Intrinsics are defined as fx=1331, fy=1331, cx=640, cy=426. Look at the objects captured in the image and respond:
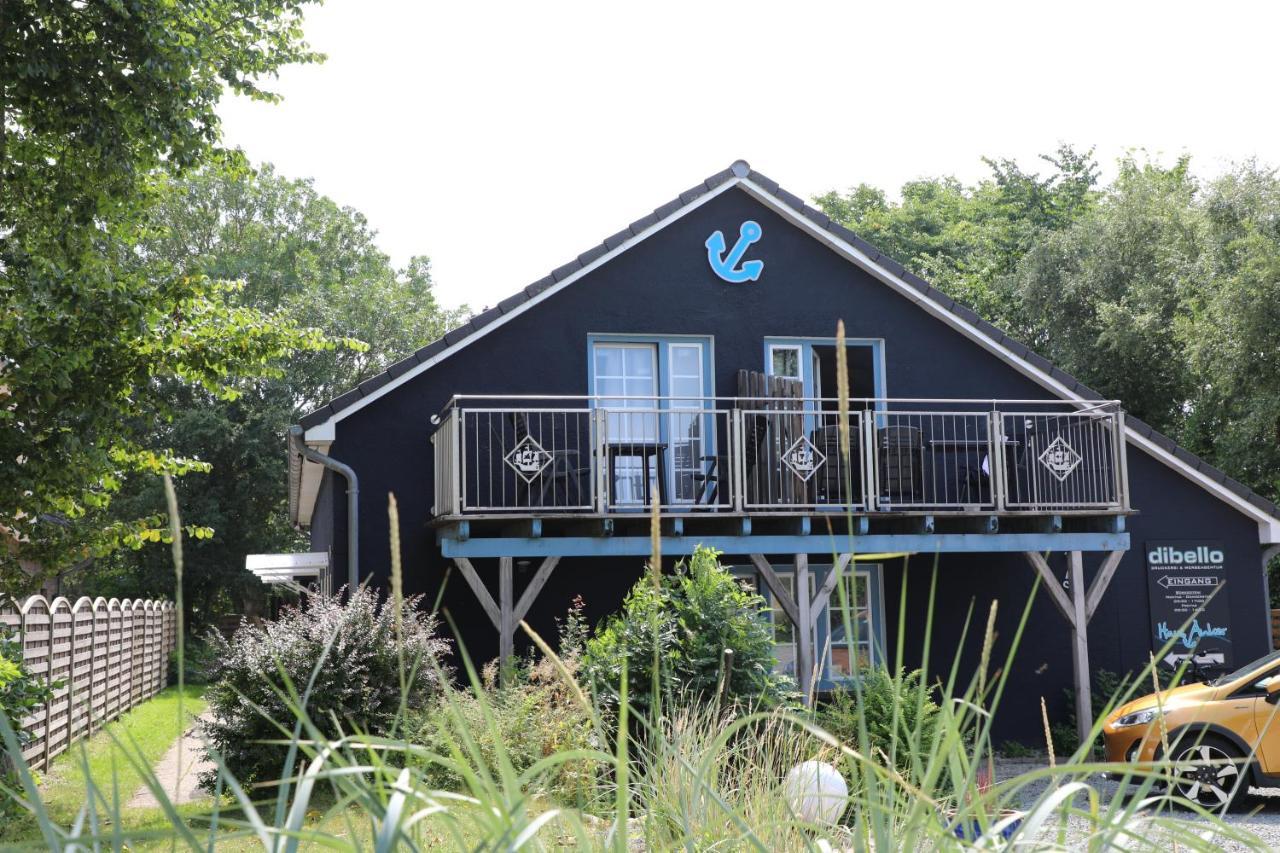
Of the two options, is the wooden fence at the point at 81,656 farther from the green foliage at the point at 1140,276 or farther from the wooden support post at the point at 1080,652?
the green foliage at the point at 1140,276

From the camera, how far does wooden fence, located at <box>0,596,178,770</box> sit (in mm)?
11789

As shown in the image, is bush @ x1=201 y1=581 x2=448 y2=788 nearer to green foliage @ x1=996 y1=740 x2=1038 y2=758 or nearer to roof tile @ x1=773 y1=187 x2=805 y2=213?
roof tile @ x1=773 y1=187 x2=805 y2=213

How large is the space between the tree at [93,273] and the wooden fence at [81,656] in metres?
1.31

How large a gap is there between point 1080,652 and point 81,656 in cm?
1093

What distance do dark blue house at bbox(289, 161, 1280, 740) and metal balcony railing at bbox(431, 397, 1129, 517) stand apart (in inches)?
1.5

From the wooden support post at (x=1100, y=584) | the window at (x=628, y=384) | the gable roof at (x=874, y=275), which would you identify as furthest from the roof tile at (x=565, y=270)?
the wooden support post at (x=1100, y=584)

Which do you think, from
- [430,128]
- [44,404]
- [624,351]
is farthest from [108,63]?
[624,351]

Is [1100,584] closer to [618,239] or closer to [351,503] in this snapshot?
[618,239]

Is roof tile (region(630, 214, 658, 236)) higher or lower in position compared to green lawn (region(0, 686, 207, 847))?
higher

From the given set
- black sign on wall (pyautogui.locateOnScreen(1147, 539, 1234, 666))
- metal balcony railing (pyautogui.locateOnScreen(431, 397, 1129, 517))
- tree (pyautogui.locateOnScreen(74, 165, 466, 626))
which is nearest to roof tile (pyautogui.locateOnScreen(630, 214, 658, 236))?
metal balcony railing (pyautogui.locateOnScreen(431, 397, 1129, 517))

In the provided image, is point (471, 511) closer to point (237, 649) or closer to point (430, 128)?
point (237, 649)

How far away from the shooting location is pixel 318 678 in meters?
10.2

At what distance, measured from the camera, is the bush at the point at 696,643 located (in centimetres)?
956

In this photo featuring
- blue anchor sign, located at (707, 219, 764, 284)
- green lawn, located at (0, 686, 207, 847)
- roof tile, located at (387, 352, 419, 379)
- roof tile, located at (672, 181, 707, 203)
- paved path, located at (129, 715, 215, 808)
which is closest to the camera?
green lawn, located at (0, 686, 207, 847)
